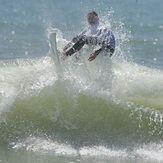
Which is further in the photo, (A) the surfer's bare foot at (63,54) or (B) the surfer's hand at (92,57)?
(A) the surfer's bare foot at (63,54)

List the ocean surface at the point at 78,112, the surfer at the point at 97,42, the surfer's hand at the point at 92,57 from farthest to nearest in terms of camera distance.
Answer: the surfer at the point at 97,42
the surfer's hand at the point at 92,57
the ocean surface at the point at 78,112

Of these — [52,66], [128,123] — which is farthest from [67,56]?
[128,123]

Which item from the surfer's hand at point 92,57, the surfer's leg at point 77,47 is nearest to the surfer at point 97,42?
the surfer's leg at point 77,47

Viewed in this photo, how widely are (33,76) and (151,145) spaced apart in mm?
2711

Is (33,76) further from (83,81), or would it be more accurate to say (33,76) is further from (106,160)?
(106,160)

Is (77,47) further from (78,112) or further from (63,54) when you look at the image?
(78,112)

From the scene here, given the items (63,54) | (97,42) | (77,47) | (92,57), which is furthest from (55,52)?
(97,42)

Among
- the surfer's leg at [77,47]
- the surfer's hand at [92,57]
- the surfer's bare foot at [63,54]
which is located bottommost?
Result: the surfer's hand at [92,57]

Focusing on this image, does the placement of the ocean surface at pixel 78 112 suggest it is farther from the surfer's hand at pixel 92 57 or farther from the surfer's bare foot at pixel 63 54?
the surfer's hand at pixel 92 57

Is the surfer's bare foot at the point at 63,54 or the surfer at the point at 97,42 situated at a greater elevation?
the surfer at the point at 97,42

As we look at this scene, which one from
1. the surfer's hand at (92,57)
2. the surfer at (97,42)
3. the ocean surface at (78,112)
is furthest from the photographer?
the surfer at (97,42)

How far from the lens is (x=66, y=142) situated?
8.19 meters

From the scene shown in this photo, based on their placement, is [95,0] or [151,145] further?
[95,0]

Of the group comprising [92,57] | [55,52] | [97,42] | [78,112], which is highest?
[97,42]
